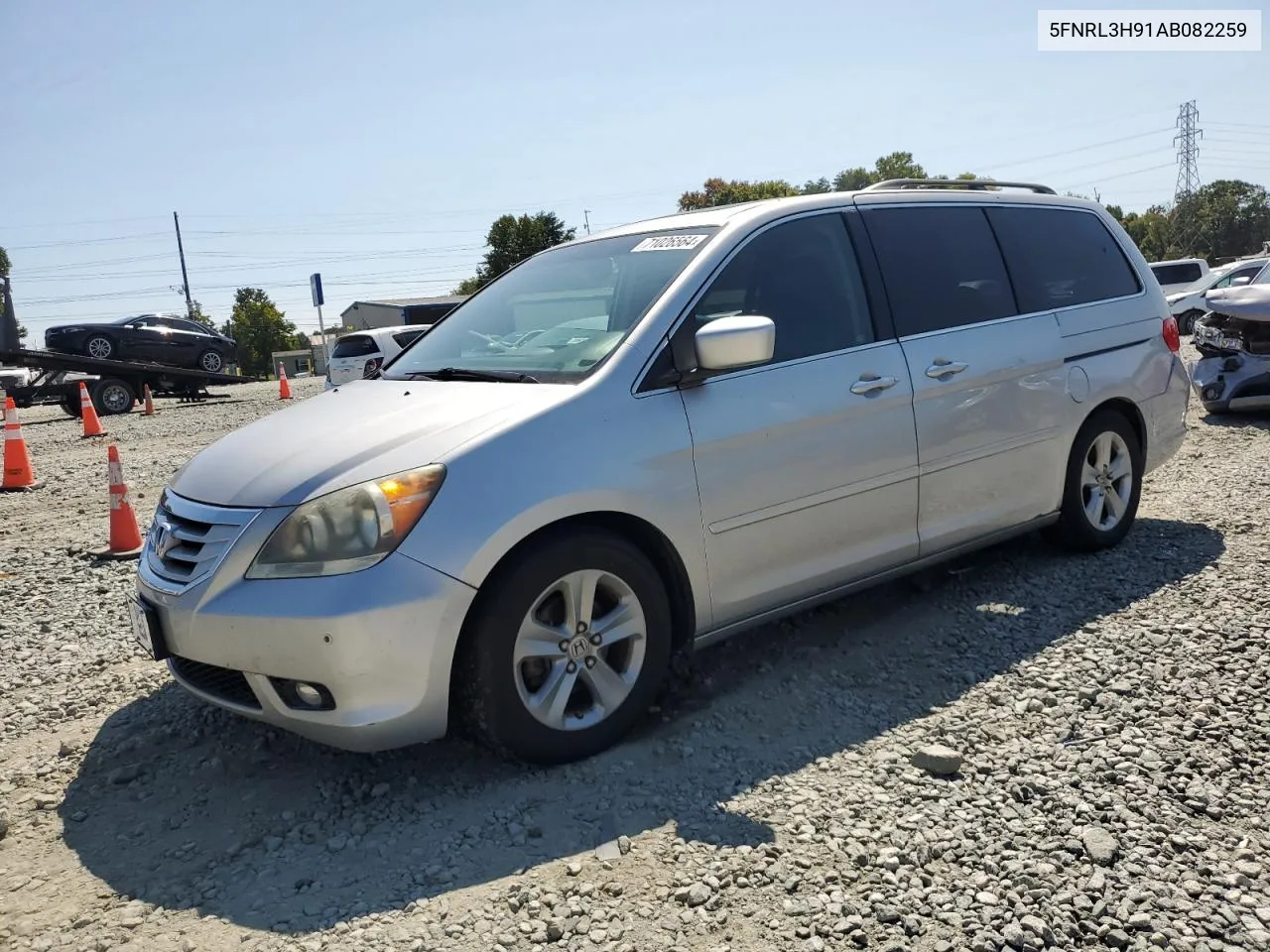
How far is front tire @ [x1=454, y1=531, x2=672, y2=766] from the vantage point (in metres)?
3.09

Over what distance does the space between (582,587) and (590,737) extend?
495 mm

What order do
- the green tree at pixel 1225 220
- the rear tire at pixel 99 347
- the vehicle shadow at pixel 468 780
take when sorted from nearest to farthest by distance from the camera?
the vehicle shadow at pixel 468 780 → the rear tire at pixel 99 347 → the green tree at pixel 1225 220

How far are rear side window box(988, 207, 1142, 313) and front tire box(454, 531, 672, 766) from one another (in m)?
2.66

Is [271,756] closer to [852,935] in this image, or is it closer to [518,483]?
[518,483]

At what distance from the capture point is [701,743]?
345cm

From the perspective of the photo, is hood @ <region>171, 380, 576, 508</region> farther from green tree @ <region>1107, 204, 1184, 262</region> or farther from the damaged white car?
green tree @ <region>1107, 204, 1184, 262</region>

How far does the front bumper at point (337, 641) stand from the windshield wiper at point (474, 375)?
0.93 metres

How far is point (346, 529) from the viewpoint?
2.99 meters

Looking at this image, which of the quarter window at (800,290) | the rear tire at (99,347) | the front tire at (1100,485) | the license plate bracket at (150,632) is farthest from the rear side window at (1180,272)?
the license plate bracket at (150,632)

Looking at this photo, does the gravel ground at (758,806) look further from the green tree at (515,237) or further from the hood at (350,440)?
the green tree at (515,237)

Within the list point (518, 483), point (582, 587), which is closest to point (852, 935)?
point (582, 587)

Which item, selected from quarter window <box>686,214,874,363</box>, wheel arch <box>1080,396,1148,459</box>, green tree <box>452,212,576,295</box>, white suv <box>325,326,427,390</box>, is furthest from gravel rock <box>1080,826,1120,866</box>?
green tree <box>452,212,576,295</box>

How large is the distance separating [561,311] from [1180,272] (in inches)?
1136

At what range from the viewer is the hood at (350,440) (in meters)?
3.10
